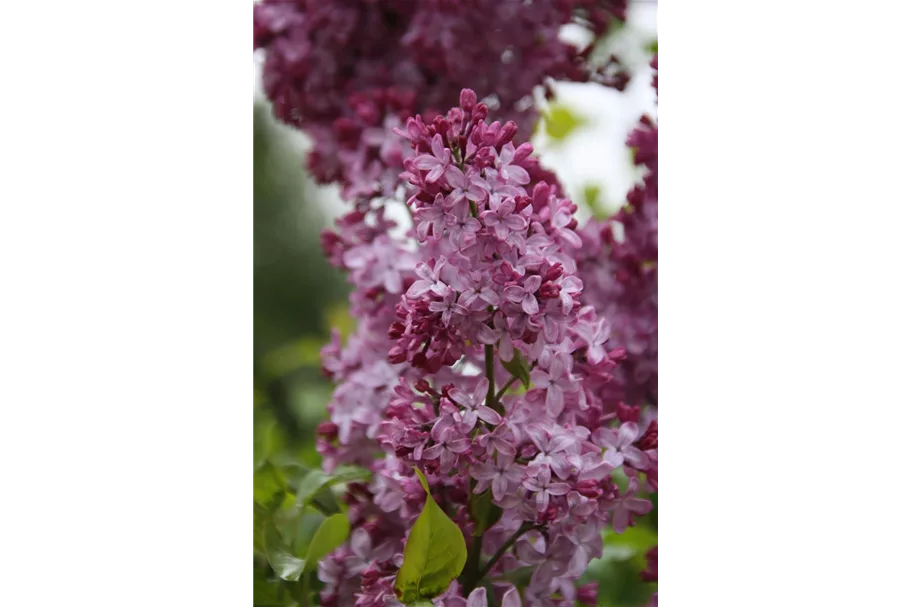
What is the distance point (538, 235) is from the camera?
56cm

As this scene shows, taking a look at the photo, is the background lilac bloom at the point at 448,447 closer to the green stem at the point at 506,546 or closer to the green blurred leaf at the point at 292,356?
the green stem at the point at 506,546

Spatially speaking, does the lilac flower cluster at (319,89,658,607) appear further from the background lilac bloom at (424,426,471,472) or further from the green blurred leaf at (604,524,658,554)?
the green blurred leaf at (604,524,658,554)

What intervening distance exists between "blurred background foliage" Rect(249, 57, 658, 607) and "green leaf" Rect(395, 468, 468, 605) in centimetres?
11

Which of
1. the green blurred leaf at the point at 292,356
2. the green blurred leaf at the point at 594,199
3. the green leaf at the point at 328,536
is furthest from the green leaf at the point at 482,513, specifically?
the green blurred leaf at the point at 292,356

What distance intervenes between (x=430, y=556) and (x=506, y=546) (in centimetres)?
7

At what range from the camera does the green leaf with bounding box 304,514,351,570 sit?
26.3 inches

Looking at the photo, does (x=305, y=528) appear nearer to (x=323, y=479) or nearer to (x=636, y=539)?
(x=323, y=479)

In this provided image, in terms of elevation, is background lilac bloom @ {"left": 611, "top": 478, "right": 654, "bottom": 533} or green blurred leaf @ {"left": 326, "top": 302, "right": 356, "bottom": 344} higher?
green blurred leaf @ {"left": 326, "top": 302, "right": 356, "bottom": 344}

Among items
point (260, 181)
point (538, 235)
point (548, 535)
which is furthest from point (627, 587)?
point (260, 181)

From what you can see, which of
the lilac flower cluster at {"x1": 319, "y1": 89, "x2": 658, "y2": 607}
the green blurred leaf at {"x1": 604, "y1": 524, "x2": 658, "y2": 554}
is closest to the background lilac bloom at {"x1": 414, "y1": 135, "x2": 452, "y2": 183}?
the lilac flower cluster at {"x1": 319, "y1": 89, "x2": 658, "y2": 607}

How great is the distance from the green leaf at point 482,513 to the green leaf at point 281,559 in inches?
5.8

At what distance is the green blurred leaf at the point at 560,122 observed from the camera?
88 centimetres

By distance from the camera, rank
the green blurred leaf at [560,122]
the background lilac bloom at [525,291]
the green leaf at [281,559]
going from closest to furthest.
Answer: the background lilac bloom at [525,291], the green leaf at [281,559], the green blurred leaf at [560,122]

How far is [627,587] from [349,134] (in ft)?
1.49
